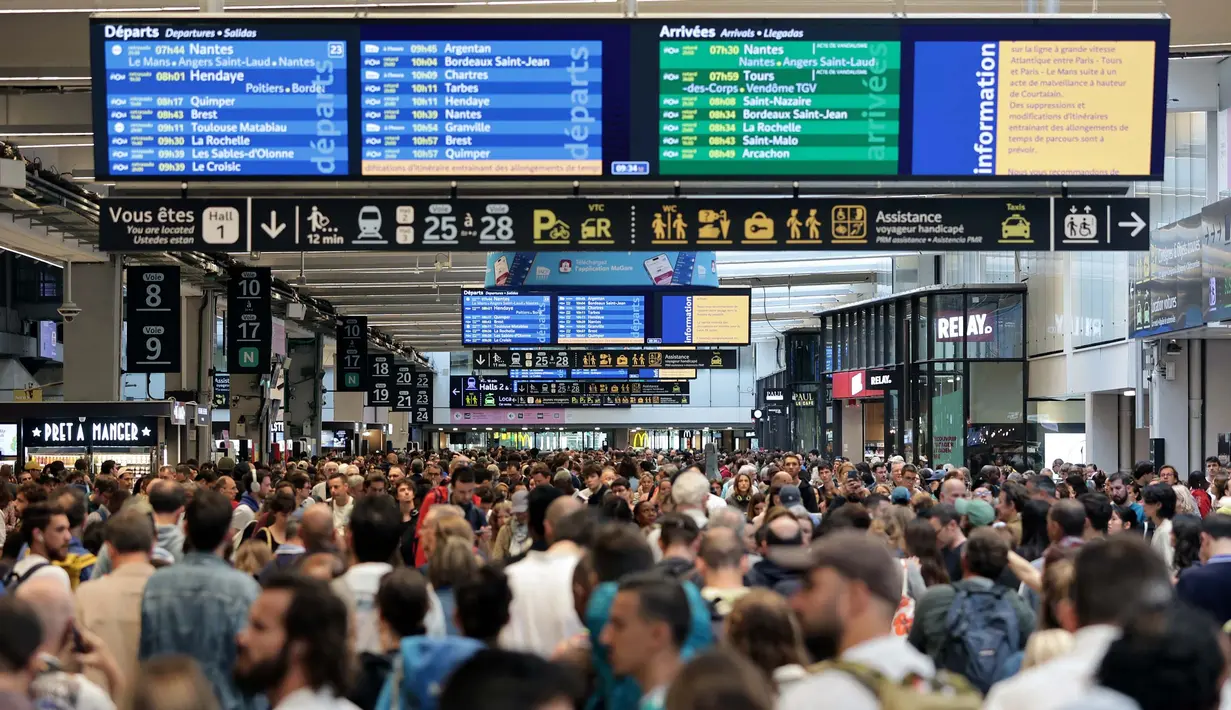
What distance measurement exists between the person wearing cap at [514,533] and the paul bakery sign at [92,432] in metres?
14.5

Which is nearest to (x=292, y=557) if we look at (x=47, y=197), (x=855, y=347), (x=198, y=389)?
(x=47, y=197)

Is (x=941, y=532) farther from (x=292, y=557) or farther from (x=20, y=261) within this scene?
(x=20, y=261)

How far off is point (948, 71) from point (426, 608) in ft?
23.5

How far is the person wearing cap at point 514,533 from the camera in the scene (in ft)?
33.8

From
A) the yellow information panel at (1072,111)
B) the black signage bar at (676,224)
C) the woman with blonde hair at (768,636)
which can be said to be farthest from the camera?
the black signage bar at (676,224)

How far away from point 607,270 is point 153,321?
690 centimetres

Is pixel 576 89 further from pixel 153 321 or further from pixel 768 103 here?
pixel 153 321

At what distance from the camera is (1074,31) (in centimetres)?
1092

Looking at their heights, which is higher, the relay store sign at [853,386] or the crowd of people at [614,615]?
the crowd of people at [614,615]

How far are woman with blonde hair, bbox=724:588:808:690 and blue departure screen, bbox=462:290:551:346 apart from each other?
841 inches

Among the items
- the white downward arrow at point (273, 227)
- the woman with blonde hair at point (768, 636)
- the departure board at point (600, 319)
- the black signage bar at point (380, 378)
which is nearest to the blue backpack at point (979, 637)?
the woman with blonde hair at point (768, 636)

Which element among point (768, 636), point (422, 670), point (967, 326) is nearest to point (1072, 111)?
point (768, 636)

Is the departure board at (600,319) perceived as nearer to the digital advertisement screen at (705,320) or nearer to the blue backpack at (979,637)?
the digital advertisement screen at (705,320)

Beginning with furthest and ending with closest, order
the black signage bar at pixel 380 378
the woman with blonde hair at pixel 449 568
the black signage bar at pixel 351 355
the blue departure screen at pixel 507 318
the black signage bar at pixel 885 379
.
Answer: the black signage bar at pixel 380 378 → the black signage bar at pixel 351 355 → the black signage bar at pixel 885 379 → the blue departure screen at pixel 507 318 → the woman with blonde hair at pixel 449 568
